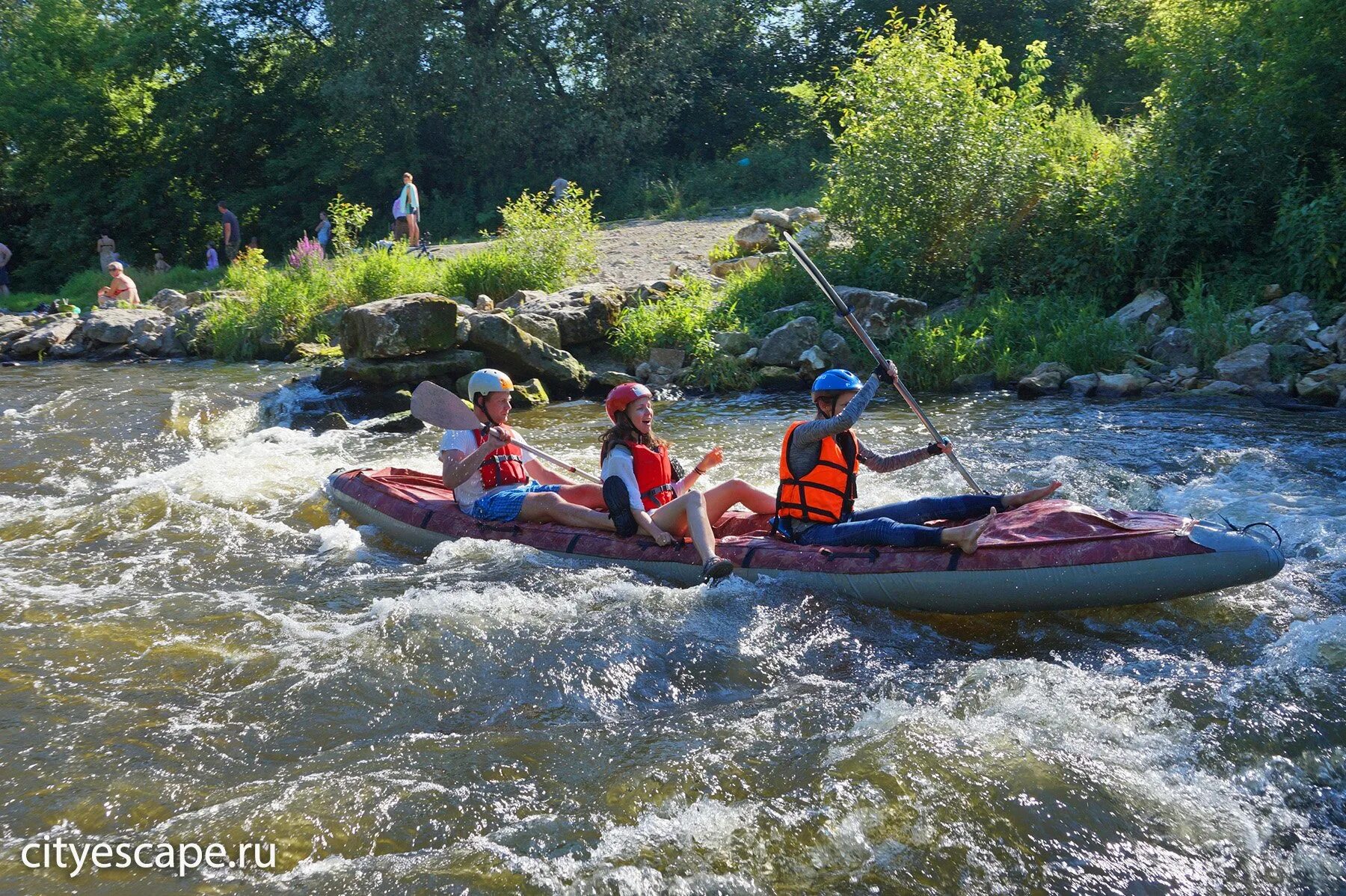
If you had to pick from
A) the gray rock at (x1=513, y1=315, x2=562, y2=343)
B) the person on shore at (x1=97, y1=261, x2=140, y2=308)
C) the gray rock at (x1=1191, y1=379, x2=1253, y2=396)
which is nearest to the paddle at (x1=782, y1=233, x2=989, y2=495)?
the gray rock at (x1=1191, y1=379, x2=1253, y2=396)

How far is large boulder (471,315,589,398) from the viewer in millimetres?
10023

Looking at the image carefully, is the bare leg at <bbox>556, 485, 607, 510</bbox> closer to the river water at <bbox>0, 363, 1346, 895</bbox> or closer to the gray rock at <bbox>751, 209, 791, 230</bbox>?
the river water at <bbox>0, 363, 1346, 895</bbox>

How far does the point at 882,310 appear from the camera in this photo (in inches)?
410

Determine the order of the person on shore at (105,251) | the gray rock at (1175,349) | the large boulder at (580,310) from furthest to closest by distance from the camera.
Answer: the person on shore at (105,251) → the large boulder at (580,310) → the gray rock at (1175,349)

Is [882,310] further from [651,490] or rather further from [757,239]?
[651,490]

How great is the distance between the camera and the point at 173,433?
892 centimetres

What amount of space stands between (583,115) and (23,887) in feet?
62.5

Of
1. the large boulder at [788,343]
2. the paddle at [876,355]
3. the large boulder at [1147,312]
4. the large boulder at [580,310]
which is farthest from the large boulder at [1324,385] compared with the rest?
the large boulder at [580,310]

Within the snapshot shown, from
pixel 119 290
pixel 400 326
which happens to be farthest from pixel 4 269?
pixel 400 326

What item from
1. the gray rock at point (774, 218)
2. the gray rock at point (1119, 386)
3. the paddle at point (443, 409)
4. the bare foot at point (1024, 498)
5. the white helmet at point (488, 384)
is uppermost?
the gray rock at point (774, 218)

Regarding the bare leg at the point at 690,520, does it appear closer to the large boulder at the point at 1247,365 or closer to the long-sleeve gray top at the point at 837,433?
the long-sleeve gray top at the point at 837,433

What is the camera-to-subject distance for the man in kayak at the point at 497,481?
5.52m

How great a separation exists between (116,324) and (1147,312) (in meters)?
11.4

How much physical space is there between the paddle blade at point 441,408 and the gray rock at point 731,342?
16.1 feet
